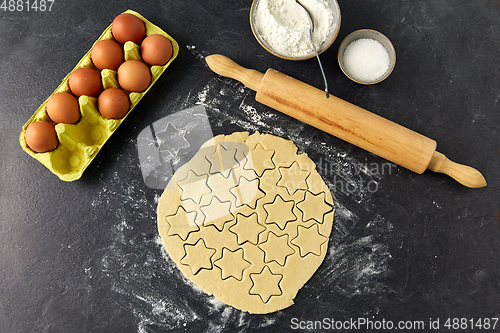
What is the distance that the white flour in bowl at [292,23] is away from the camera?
1.23m

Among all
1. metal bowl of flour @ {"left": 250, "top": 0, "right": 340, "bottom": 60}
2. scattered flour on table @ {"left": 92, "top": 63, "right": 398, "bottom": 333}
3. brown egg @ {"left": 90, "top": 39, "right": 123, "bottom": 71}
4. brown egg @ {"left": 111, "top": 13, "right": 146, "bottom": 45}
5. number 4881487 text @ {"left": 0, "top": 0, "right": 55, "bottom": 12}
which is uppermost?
metal bowl of flour @ {"left": 250, "top": 0, "right": 340, "bottom": 60}

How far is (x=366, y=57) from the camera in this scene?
4.34ft

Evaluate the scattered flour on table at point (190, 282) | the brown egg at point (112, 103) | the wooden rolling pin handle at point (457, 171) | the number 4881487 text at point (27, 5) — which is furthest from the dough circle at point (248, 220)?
the number 4881487 text at point (27, 5)

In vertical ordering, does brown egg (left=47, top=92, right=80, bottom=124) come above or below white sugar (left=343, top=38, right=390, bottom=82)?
A: below

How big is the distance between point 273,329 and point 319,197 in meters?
0.61

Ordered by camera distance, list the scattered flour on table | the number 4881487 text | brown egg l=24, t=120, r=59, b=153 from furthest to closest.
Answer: the number 4881487 text < the scattered flour on table < brown egg l=24, t=120, r=59, b=153

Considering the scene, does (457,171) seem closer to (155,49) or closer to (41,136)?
(155,49)

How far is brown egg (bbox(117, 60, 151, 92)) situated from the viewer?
49.7 inches

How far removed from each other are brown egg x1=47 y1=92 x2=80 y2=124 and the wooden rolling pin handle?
1524mm

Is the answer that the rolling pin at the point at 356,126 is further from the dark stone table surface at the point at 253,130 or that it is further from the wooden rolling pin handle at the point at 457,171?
the dark stone table surface at the point at 253,130

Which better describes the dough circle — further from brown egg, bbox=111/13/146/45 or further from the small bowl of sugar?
brown egg, bbox=111/13/146/45

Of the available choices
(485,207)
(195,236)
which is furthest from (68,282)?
(485,207)

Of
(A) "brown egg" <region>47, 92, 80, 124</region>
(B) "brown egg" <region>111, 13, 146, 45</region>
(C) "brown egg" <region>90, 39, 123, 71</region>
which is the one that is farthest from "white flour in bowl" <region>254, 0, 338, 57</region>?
(A) "brown egg" <region>47, 92, 80, 124</region>

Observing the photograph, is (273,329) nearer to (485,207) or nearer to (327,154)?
(327,154)
